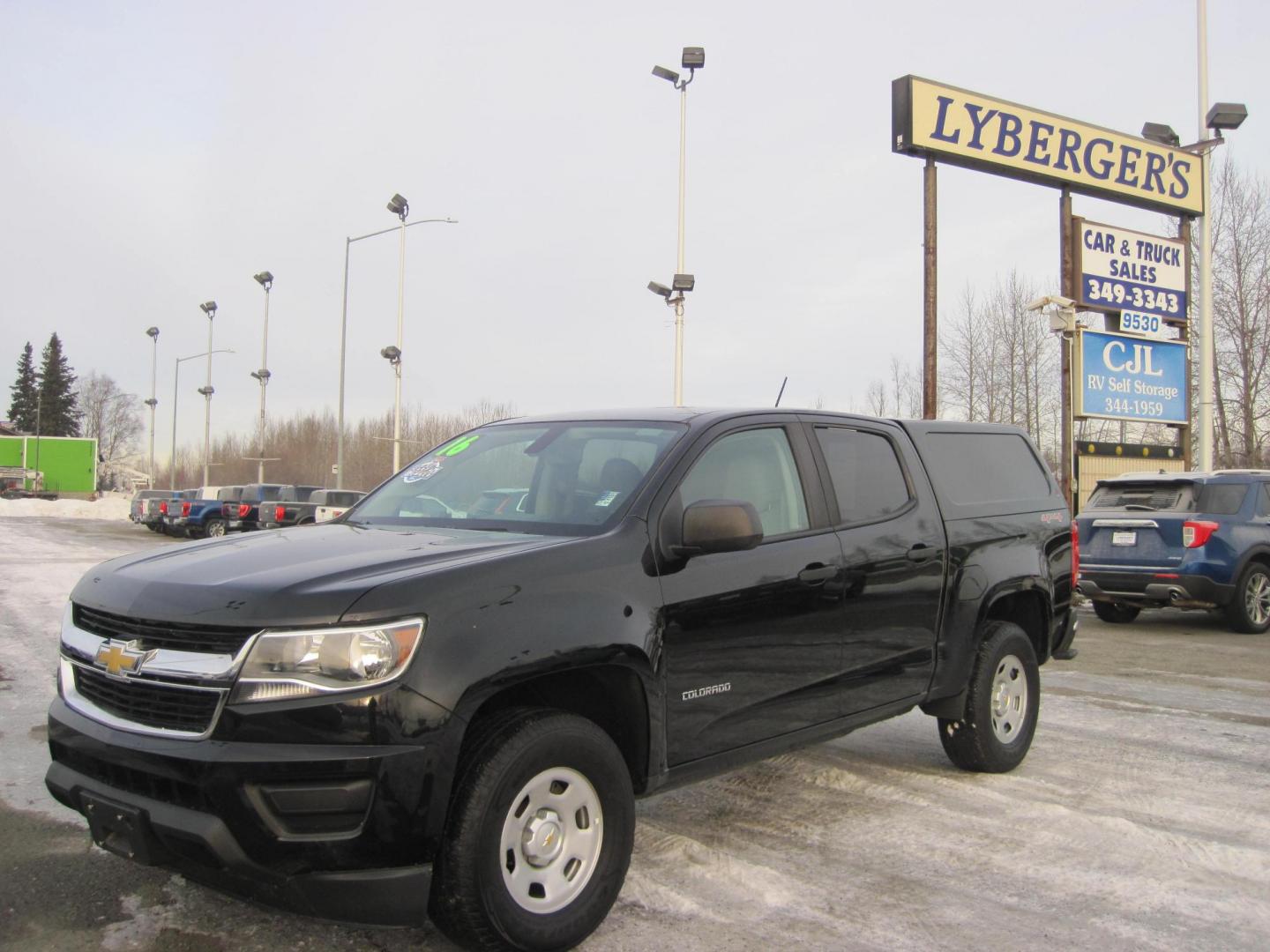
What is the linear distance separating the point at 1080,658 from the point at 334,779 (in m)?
8.42

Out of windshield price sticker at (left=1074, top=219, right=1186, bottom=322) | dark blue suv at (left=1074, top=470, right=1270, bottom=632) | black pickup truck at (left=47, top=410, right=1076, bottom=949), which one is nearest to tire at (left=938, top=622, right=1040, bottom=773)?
black pickup truck at (left=47, top=410, right=1076, bottom=949)

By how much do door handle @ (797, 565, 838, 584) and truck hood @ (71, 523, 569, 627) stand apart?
3.90 feet

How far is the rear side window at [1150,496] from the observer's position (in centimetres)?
1172

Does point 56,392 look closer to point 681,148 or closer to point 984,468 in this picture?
point 681,148

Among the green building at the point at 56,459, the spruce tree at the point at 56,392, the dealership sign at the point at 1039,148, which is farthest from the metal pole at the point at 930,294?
the spruce tree at the point at 56,392

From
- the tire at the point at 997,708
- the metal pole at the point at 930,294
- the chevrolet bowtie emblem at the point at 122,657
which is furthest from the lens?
the metal pole at the point at 930,294

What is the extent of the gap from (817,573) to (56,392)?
371 ft

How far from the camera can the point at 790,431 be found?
4.73m

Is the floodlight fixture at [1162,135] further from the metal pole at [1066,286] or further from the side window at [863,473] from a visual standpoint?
the side window at [863,473]

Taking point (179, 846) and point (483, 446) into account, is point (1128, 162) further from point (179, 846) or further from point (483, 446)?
point (179, 846)

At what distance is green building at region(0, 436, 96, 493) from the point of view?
5966cm

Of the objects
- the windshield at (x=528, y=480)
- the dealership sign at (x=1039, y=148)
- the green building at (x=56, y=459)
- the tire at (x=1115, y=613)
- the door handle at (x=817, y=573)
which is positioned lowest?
the tire at (x=1115, y=613)

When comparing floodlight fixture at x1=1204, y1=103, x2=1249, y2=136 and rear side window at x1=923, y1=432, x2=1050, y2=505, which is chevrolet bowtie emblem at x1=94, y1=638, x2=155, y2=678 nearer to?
rear side window at x1=923, y1=432, x2=1050, y2=505

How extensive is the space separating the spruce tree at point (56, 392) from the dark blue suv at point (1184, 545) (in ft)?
354
